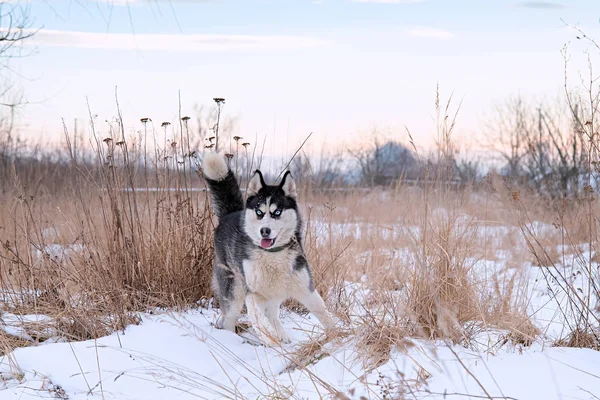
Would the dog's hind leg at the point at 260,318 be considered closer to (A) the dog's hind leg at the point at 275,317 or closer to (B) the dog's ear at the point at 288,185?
(A) the dog's hind leg at the point at 275,317

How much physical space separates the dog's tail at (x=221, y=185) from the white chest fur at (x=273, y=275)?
82 centimetres

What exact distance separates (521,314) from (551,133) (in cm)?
1340

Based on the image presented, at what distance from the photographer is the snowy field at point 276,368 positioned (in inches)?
122

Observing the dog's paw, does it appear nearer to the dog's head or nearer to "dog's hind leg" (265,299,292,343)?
"dog's hind leg" (265,299,292,343)

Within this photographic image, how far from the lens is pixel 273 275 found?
14.2 feet

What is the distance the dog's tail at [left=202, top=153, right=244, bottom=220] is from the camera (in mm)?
4773

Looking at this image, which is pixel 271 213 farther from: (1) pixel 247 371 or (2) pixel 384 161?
(2) pixel 384 161

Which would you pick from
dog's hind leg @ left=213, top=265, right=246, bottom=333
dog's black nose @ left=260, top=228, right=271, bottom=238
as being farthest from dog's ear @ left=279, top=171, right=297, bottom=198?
dog's hind leg @ left=213, top=265, right=246, bottom=333

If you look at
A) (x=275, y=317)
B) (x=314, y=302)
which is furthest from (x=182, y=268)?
(x=314, y=302)

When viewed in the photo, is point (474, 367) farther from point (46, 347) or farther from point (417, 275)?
point (46, 347)

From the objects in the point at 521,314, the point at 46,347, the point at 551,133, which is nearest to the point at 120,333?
the point at 46,347

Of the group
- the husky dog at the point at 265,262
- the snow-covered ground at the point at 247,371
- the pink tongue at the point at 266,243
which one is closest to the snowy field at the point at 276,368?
the snow-covered ground at the point at 247,371

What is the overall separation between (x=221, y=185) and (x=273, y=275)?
3.30 feet

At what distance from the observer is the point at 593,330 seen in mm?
3869
